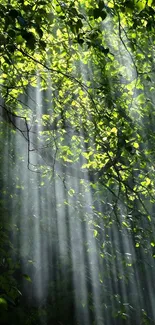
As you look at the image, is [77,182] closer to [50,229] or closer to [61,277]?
[50,229]

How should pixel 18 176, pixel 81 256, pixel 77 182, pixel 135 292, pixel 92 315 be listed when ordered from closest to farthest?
1. pixel 92 315
2. pixel 81 256
3. pixel 18 176
4. pixel 135 292
5. pixel 77 182

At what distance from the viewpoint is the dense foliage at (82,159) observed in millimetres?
3072

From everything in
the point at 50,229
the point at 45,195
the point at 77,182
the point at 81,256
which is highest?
the point at 77,182

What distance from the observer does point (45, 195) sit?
15.1ft

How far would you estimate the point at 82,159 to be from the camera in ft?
16.0

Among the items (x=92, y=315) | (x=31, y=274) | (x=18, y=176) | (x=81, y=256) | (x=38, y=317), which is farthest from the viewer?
(x=18, y=176)

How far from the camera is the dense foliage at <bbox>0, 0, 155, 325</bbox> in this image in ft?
10.1

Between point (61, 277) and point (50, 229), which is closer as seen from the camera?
point (61, 277)

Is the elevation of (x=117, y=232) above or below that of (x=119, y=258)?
above

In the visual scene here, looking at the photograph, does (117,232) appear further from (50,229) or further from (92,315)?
(92,315)

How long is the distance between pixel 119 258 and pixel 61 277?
1351 mm

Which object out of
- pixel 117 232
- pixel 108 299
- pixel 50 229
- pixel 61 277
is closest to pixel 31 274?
pixel 61 277

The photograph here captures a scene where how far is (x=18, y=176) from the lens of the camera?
4.39m

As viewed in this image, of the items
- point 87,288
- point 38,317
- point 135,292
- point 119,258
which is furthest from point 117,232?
point 38,317
